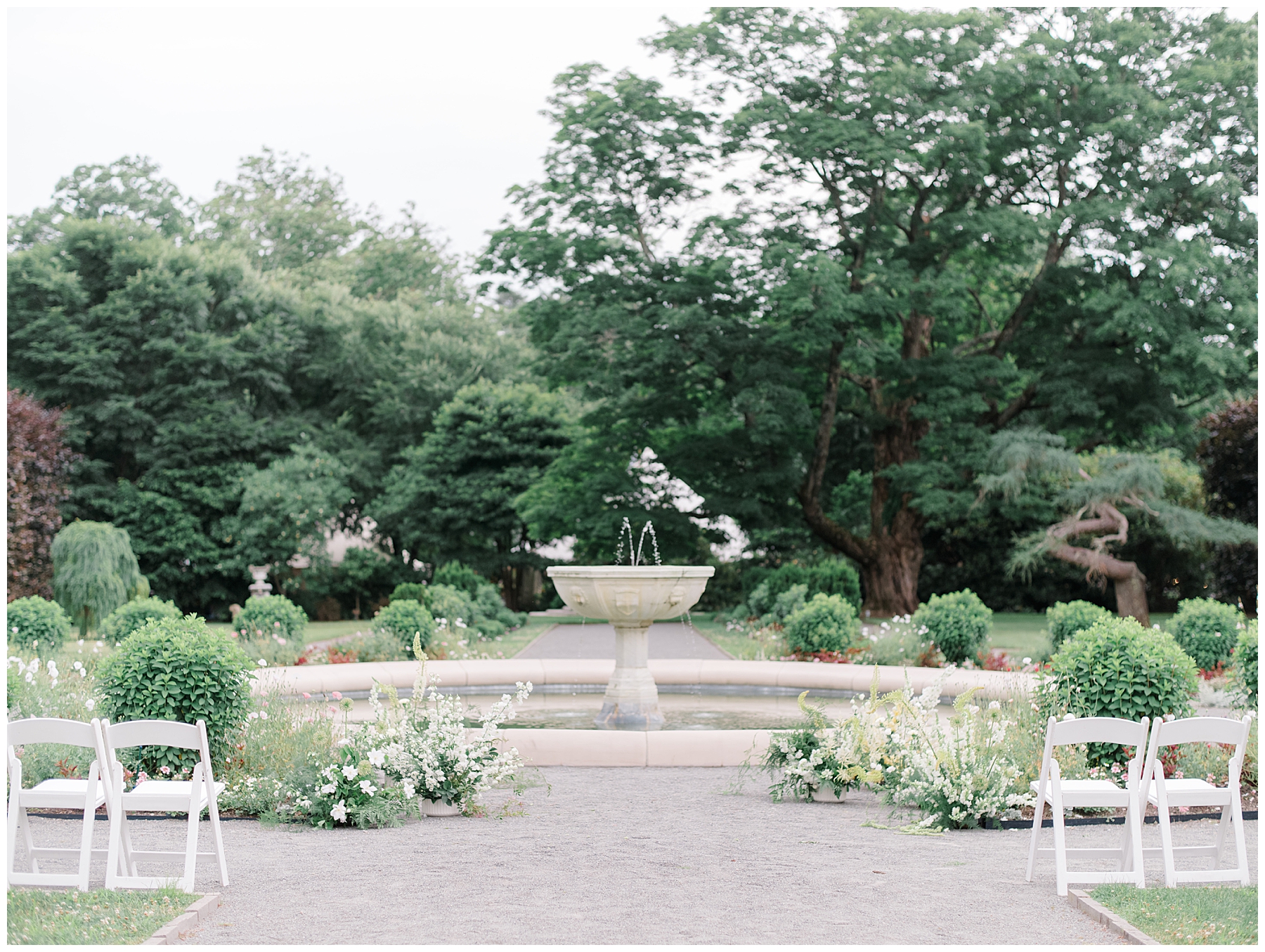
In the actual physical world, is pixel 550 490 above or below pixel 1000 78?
below

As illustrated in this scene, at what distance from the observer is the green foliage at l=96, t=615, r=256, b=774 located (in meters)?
6.42

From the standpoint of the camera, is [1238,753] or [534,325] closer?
[1238,753]

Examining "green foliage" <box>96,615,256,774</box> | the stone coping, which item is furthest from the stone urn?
"green foliage" <box>96,615,256,774</box>

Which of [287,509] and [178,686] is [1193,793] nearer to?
[178,686]

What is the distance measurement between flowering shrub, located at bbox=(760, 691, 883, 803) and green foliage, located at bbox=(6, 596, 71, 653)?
8.14m

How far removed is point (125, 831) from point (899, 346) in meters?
19.5

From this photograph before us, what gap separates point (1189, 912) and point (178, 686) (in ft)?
16.9

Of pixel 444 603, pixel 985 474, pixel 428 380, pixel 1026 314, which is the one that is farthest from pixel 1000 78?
pixel 428 380

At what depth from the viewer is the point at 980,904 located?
439 centimetres

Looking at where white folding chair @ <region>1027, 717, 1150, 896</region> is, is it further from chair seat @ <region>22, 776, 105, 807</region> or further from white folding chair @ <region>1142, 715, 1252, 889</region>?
chair seat @ <region>22, 776, 105, 807</region>

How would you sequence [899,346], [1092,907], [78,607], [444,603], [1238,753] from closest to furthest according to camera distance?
[1092,907]
[1238,753]
[78,607]
[444,603]
[899,346]

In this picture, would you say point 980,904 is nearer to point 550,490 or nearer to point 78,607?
point 78,607

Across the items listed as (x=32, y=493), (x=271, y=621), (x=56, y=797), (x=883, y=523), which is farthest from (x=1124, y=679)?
(x=32, y=493)

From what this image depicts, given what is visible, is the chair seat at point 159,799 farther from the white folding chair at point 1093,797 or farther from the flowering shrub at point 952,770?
the flowering shrub at point 952,770
